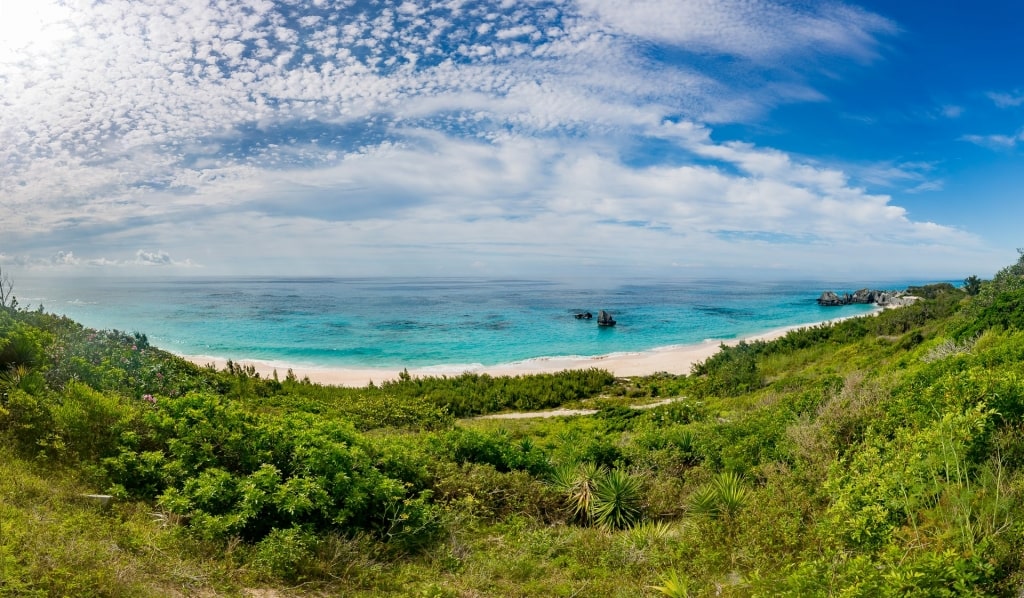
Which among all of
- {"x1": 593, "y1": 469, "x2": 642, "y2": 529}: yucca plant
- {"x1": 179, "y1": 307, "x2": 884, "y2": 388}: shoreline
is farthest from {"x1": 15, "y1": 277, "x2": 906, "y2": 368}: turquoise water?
{"x1": 593, "y1": 469, "x2": 642, "y2": 529}: yucca plant

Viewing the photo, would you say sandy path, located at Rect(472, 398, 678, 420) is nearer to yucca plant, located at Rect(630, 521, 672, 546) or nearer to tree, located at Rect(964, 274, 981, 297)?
yucca plant, located at Rect(630, 521, 672, 546)

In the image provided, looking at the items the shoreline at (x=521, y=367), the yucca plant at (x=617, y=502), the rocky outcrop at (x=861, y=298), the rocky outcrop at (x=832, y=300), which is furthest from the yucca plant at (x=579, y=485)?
the rocky outcrop at (x=832, y=300)

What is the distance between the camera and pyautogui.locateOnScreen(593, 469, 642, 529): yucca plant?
7.69m

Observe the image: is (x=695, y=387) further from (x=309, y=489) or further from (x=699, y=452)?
(x=309, y=489)

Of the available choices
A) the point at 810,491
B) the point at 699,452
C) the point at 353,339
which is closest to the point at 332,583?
the point at 810,491

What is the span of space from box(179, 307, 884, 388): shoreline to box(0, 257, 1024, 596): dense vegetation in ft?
72.5

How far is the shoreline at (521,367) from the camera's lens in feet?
105

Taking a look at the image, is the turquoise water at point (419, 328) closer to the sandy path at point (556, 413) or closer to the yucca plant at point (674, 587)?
the sandy path at point (556, 413)

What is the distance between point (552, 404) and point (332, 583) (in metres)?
19.9

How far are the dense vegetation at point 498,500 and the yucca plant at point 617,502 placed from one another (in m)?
0.03

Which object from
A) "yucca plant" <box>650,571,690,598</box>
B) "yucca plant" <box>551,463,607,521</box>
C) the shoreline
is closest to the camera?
"yucca plant" <box>650,571,690,598</box>

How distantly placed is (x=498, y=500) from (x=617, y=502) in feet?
6.23

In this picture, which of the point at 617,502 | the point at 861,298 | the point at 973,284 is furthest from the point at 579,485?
the point at 861,298

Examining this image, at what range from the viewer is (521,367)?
120ft
